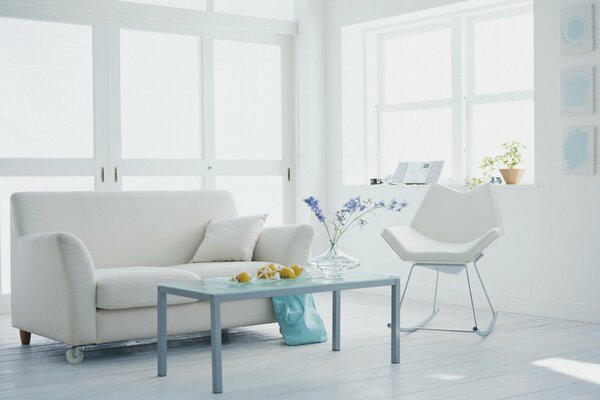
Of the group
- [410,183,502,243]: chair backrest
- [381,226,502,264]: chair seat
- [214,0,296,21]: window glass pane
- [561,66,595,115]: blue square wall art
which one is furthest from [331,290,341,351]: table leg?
[214,0,296,21]: window glass pane

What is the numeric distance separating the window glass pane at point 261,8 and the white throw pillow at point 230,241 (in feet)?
8.04

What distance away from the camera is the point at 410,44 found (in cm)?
712

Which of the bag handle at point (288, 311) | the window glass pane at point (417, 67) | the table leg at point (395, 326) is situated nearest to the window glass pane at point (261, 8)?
the window glass pane at point (417, 67)

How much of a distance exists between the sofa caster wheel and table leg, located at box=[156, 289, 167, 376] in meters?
0.50

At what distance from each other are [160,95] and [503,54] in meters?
2.59

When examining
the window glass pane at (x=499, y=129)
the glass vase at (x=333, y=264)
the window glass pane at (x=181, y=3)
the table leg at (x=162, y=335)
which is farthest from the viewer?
the window glass pane at (x=181, y=3)

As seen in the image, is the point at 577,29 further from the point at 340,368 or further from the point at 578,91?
the point at 340,368

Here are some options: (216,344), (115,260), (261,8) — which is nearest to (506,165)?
(261,8)

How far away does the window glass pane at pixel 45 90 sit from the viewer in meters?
6.08

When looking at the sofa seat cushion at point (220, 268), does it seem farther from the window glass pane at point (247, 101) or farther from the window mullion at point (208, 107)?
the window glass pane at point (247, 101)

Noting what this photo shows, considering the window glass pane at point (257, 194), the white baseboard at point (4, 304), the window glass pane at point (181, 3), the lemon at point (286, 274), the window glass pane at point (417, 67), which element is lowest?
the white baseboard at point (4, 304)

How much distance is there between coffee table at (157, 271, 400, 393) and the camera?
362 centimetres

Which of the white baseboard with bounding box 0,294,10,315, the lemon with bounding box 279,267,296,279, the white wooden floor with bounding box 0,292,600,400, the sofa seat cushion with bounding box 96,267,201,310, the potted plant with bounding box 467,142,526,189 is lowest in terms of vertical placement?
the white wooden floor with bounding box 0,292,600,400

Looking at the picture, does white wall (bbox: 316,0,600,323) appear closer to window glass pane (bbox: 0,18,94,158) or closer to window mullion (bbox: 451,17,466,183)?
window mullion (bbox: 451,17,466,183)
